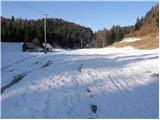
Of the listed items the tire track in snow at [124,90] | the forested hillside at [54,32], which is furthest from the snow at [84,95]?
the forested hillside at [54,32]

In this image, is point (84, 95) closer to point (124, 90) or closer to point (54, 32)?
point (124, 90)

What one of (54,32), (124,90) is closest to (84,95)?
(124,90)

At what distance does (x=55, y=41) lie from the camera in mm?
153000

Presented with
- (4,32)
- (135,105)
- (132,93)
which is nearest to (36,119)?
(135,105)

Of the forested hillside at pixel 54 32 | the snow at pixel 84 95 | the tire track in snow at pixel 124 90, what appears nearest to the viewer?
the snow at pixel 84 95

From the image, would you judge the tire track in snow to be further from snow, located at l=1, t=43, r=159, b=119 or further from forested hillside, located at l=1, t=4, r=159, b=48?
forested hillside, located at l=1, t=4, r=159, b=48

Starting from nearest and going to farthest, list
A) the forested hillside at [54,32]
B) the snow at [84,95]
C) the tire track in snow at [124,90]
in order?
the snow at [84,95], the tire track in snow at [124,90], the forested hillside at [54,32]

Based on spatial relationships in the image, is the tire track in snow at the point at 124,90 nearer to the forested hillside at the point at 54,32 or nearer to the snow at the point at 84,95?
the snow at the point at 84,95

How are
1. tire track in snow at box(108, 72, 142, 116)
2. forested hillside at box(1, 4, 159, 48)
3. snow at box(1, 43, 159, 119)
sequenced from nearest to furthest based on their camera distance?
snow at box(1, 43, 159, 119) → tire track in snow at box(108, 72, 142, 116) → forested hillside at box(1, 4, 159, 48)

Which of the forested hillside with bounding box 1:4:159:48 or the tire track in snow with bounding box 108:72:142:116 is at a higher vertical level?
the forested hillside with bounding box 1:4:159:48

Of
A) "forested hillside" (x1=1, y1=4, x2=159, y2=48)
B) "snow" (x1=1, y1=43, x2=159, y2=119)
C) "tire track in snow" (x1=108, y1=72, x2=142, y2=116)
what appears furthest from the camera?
"forested hillside" (x1=1, y1=4, x2=159, y2=48)

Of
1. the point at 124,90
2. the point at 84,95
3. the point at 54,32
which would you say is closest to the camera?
the point at 84,95

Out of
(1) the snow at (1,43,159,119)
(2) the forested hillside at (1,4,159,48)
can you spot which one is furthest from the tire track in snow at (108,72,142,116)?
(2) the forested hillside at (1,4,159,48)

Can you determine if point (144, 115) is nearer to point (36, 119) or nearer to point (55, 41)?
point (36, 119)
